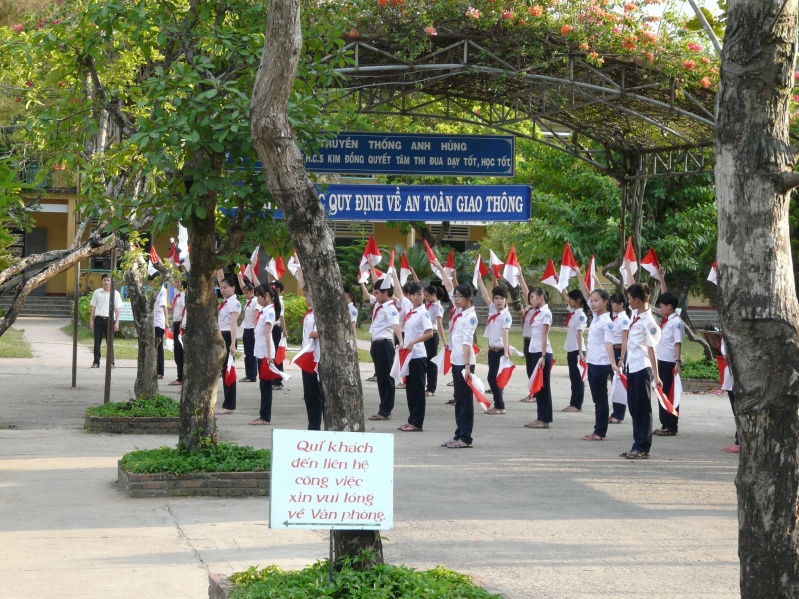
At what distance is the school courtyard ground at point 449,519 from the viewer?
6.66 m

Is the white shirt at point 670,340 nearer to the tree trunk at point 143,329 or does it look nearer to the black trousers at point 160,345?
the tree trunk at point 143,329

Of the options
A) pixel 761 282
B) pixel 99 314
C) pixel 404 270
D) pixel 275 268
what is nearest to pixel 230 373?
pixel 275 268

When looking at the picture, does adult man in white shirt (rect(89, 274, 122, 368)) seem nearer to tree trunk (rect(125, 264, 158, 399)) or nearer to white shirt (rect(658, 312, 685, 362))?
tree trunk (rect(125, 264, 158, 399))

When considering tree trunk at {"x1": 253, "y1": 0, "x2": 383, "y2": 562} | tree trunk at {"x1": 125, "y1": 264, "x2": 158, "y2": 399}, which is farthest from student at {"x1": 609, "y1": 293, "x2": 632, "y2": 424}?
tree trunk at {"x1": 253, "y1": 0, "x2": 383, "y2": 562}

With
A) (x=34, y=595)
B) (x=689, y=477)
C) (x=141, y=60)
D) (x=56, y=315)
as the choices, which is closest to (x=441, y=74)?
(x=141, y=60)

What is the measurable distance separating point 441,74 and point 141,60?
4.08m

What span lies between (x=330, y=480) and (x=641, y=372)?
23.5 ft

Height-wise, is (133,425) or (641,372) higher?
(641,372)

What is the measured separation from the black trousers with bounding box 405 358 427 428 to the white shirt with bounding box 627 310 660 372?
113 inches

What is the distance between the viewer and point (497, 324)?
15570mm

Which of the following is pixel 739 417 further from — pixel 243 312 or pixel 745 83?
pixel 243 312

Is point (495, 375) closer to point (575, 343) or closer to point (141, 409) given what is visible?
A: point (575, 343)

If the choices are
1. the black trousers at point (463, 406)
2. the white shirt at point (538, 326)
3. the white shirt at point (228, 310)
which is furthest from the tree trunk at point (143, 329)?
the white shirt at point (538, 326)

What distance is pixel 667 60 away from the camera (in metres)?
13.1
